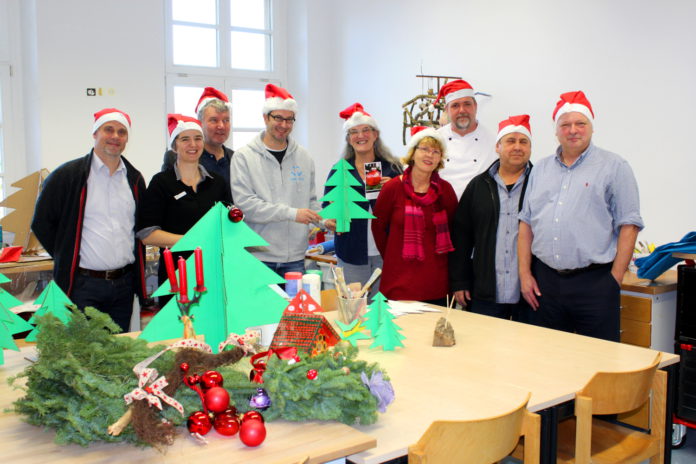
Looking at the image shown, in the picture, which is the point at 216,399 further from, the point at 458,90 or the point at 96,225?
the point at 458,90

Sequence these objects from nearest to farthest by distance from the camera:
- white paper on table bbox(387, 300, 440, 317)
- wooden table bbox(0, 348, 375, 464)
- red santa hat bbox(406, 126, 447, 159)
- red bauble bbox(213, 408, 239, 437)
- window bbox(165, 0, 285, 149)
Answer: wooden table bbox(0, 348, 375, 464) → red bauble bbox(213, 408, 239, 437) → white paper on table bbox(387, 300, 440, 317) → red santa hat bbox(406, 126, 447, 159) → window bbox(165, 0, 285, 149)

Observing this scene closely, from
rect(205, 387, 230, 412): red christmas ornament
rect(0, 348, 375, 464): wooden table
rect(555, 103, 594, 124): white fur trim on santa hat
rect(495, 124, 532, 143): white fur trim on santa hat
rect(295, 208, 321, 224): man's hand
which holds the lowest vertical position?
rect(0, 348, 375, 464): wooden table

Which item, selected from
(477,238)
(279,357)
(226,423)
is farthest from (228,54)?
(226,423)

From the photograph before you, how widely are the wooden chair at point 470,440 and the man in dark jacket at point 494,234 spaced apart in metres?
1.59

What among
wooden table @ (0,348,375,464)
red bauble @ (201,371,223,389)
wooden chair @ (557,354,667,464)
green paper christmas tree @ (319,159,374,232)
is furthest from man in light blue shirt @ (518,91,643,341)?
red bauble @ (201,371,223,389)

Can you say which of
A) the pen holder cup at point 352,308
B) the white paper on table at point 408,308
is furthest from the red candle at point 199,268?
the white paper on table at point 408,308

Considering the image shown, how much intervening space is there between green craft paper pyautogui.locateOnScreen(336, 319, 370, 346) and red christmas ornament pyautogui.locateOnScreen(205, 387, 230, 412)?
0.95 meters

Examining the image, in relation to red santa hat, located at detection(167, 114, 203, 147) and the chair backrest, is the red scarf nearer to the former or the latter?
red santa hat, located at detection(167, 114, 203, 147)

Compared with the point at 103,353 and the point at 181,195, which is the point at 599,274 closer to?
the point at 181,195

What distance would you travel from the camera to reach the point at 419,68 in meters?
6.70

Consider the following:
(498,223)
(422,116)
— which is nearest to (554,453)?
(498,223)

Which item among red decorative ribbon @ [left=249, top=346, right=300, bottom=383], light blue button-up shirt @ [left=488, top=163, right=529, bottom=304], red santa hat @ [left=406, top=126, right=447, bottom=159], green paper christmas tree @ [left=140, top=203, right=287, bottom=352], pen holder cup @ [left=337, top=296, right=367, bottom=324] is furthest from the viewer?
red santa hat @ [left=406, top=126, right=447, bottom=159]

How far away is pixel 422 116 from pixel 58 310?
183 inches

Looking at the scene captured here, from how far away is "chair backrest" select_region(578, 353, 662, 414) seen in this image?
1.82m
